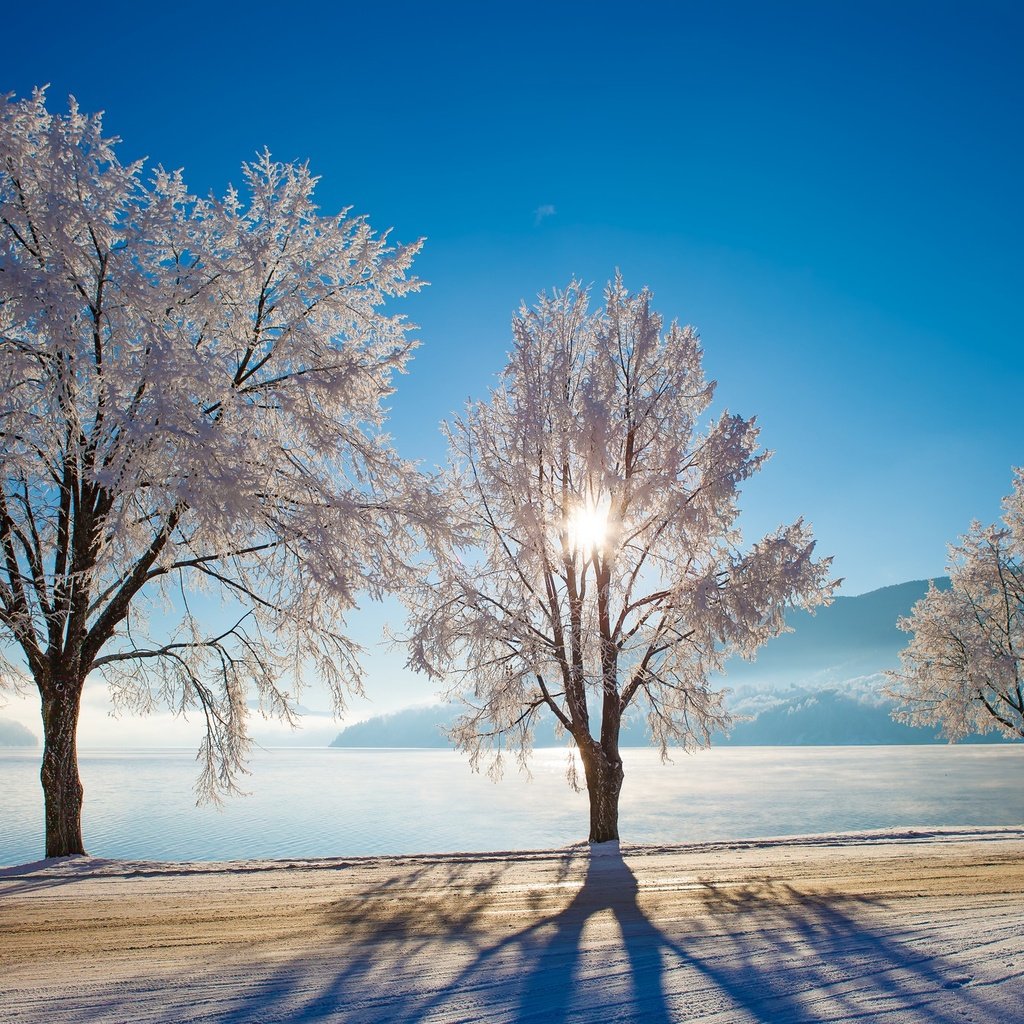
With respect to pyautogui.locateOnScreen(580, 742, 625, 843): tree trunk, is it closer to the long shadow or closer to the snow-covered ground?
the snow-covered ground

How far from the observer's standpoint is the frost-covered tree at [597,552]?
462 inches

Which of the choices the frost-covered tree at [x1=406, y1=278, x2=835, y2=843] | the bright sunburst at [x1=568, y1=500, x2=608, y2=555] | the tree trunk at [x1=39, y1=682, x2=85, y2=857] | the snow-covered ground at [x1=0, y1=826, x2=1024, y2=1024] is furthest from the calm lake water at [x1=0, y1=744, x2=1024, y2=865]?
the bright sunburst at [x1=568, y1=500, x2=608, y2=555]

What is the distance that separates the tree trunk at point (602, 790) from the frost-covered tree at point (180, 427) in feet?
15.5

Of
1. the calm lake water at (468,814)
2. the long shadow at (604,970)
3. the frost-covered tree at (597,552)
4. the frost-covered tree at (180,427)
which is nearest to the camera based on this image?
the long shadow at (604,970)

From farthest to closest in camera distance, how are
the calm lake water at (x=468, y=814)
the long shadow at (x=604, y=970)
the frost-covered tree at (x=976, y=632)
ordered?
the calm lake water at (x=468, y=814) < the frost-covered tree at (x=976, y=632) < the long shadow at (x=604, y=970)

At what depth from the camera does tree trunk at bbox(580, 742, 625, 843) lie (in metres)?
12.8

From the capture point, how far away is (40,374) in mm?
8922

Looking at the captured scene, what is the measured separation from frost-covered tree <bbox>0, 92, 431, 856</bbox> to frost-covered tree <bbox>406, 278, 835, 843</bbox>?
228 cm

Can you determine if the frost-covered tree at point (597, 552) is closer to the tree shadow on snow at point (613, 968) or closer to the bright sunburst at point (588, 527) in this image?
the bright sunburst at point (588, 527)

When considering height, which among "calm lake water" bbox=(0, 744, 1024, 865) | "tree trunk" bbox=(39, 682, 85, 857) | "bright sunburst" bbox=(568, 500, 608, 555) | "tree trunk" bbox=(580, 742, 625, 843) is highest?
"bright sunburst" bbox=(568, 500, 608, 555)

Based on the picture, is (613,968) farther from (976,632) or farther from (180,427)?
(976,632)

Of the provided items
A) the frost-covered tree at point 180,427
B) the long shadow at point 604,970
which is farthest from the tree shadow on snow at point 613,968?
the frost-covered tree at point 180,427

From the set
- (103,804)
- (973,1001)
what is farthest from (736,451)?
(103,804)

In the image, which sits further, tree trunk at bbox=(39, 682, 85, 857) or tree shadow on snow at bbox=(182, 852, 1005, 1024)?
tree trunk at bbox=(39, 682, 85, 857)
